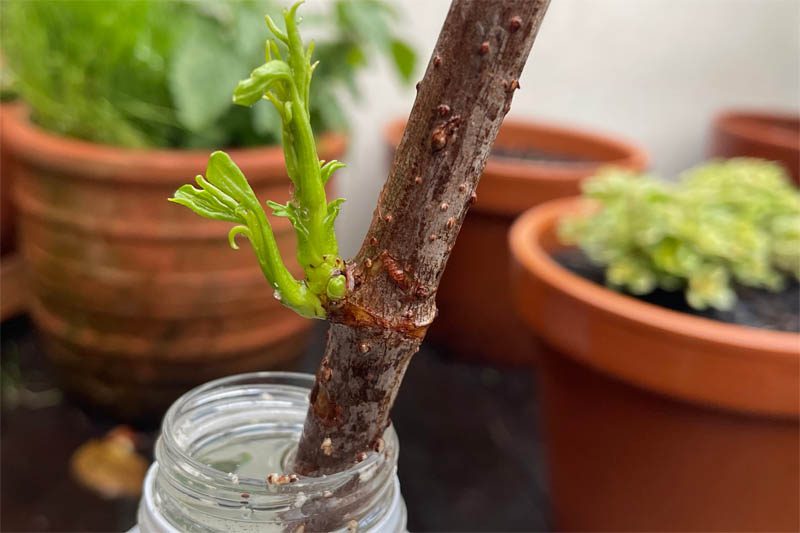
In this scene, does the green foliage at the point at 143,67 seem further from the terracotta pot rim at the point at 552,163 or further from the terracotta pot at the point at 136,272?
the terracotta pot rim at the point at 552,163

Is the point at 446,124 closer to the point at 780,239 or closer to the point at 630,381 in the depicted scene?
the point at 630,381

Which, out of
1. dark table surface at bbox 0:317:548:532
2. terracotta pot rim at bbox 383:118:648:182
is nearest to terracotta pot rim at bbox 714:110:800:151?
terracotta pot rim at bbox 383:118:648:182

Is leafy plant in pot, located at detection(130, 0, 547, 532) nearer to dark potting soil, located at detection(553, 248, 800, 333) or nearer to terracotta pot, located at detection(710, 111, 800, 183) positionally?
dark potting soil, located at detection(553, 248, 800, 333)

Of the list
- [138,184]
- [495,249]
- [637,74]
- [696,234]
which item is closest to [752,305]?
[696,234]

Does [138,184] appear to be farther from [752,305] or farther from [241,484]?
[752,305]

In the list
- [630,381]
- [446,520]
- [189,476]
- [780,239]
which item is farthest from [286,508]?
[780,239]
